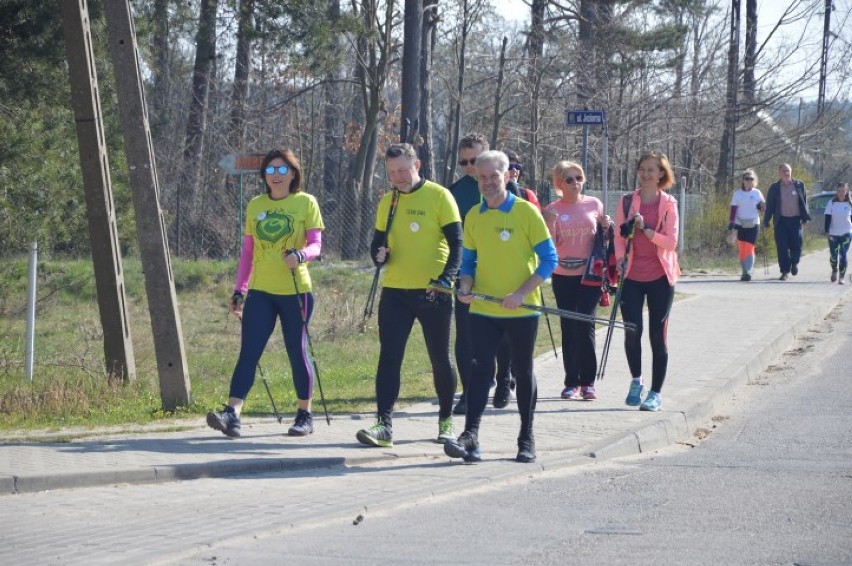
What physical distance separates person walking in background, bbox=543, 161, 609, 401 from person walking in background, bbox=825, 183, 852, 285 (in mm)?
12829

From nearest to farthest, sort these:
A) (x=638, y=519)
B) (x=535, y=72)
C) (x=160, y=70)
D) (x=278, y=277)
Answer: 1. (x=638, y=519)
2. (x=278, y=277)
3. (x=160, y=70)
4. (x=535, y=72)

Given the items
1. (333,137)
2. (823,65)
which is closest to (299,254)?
(823,65)

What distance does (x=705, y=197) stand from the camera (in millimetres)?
31453

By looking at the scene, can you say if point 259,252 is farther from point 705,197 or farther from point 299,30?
point 705,197

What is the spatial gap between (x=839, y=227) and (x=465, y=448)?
1568cm

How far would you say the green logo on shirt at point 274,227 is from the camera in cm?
868

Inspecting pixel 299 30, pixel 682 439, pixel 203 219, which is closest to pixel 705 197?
pixel 203 219

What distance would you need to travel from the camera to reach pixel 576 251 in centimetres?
1016

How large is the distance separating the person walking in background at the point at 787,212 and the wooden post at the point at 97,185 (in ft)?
45.5

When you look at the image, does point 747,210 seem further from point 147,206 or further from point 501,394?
point 147,206

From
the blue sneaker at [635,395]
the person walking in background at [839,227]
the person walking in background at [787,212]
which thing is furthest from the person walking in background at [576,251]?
the person walking in background at [839,227]

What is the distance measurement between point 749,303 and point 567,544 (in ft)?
43.2

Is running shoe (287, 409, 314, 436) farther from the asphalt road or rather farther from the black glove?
the asphalt road

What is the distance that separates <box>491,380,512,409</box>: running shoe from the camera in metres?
10.2
